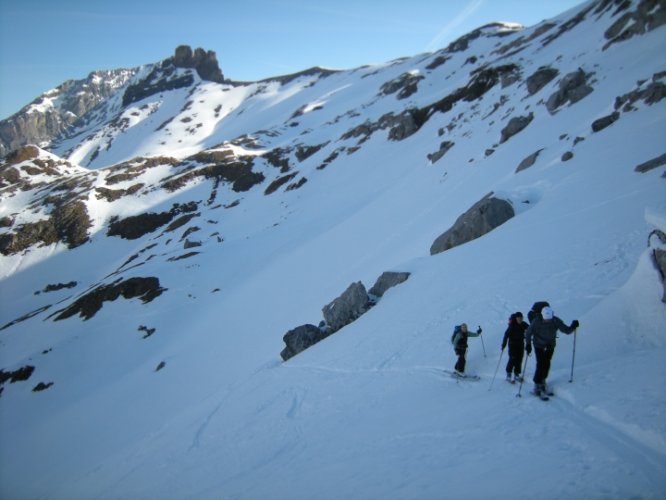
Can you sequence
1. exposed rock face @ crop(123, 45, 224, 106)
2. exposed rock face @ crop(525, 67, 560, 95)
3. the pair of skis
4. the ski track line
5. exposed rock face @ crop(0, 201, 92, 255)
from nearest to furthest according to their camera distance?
the ski track line → the pair of skis → exposed rock face @ crop(525, 67, 560, 95) → exposed rock face @ crop(0, 201, 92, 255) → exposed rock face @ crop(123, 45, 224, 106)

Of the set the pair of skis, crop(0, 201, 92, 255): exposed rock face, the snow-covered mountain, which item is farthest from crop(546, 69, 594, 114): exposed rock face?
crop(0, 201, 92, 255): exposed rock face

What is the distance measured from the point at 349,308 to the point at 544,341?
11271 millimetres

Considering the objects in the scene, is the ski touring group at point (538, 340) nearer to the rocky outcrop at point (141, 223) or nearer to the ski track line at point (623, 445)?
the ski track line at point (623, 445)

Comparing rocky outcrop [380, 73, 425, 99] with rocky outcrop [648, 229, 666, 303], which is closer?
rocky outcrop [648, 229, 666, 303]

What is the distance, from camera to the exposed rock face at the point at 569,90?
2998 centimetres

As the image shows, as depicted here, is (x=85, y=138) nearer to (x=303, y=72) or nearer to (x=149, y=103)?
(x=149, y=103)

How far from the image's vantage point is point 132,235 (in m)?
71.4

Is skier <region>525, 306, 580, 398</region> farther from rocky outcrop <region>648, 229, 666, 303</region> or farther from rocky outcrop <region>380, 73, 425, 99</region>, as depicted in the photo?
rocky outcrop <region>380, 73, 425, 99</region>

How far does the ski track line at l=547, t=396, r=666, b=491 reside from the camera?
528 cm

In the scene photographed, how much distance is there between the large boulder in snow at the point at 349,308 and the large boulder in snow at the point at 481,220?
516 centimetres

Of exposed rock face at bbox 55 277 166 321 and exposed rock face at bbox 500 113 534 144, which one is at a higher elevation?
exposed rock face at bbox 500 113 534 144

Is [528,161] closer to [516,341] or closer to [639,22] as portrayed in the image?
[516,341]

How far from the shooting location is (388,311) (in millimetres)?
15797

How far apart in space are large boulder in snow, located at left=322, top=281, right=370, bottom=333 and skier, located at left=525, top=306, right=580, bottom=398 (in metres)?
10.4
